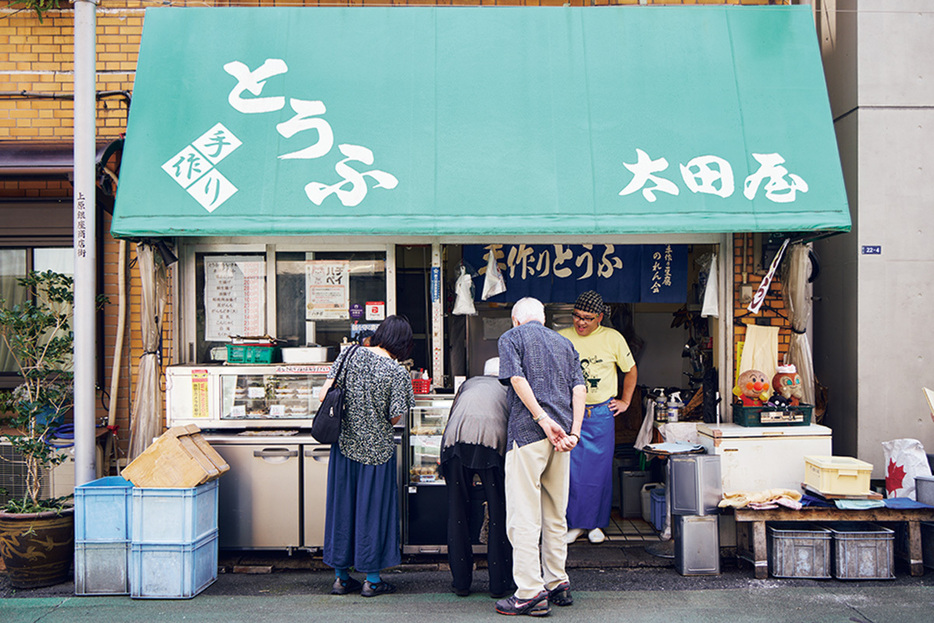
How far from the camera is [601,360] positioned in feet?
20.9

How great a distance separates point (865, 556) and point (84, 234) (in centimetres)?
719

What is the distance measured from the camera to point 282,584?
5.49 meters

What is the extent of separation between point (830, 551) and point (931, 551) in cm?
91

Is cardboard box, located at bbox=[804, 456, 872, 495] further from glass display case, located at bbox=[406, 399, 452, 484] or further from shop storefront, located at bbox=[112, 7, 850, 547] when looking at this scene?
glass display case, located at bbox=[406, 399, 452, 484]

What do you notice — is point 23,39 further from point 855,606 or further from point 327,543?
point 855,606

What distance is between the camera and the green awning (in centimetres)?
571

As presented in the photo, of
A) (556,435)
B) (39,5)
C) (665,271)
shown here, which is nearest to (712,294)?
(665,271)

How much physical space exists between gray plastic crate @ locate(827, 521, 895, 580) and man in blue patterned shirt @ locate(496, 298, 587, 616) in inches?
95.1

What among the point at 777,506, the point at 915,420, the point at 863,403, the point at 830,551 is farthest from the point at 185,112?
the point at 915,420

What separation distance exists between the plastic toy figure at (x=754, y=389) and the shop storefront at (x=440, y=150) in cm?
41

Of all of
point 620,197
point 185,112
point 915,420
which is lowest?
Result: point 915,420

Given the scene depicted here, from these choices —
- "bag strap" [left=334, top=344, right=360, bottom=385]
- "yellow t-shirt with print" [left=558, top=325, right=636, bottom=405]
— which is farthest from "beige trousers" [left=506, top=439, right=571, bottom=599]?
"yellow t-shirt with print" [left=558, top=325, right=636, bottom=405]

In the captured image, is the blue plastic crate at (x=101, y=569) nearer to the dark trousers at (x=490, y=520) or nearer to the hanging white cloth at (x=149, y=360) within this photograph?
the hanging white cloth at (x=149, y=360)

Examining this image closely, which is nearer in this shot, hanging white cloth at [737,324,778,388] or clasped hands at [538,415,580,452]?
clasped hands at [538,415,580,452]
